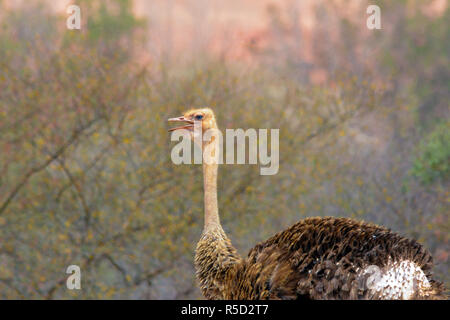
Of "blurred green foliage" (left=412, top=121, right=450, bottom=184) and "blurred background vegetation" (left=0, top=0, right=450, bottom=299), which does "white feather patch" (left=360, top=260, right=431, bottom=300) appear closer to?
"blurred background vegetation" (left=0, top=0, right=450, bottom=299)

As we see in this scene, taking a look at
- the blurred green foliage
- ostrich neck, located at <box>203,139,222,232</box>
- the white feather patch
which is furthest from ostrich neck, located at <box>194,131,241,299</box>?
the blurred green foliage

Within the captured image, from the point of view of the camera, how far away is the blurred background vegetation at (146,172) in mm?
12438

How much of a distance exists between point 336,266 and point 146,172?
813 centimetres

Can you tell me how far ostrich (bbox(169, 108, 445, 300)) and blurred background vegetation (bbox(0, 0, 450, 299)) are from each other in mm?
6828

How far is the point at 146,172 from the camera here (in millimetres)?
12547

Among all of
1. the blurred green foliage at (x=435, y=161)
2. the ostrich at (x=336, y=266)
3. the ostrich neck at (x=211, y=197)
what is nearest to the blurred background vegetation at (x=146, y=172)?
the blurred green foliage at (x=435, y=161)

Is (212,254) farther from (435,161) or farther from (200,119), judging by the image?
(435,161)

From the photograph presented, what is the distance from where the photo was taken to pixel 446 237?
1151 cm

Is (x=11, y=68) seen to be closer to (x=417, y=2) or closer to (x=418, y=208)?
(x=418, y=208)

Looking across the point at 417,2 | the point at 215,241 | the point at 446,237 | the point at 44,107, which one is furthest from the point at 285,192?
the point at 417,2

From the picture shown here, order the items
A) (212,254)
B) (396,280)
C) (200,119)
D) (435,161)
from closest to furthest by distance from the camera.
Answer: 1. (396,280)
2. (212,254)
3. (200,119)
4. (435,161)

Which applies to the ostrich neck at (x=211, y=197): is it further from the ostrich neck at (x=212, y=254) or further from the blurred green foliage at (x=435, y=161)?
the blurred green foliage at (x=435, y=161)

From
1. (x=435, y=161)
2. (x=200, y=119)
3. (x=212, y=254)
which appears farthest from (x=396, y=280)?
(x=435, y=161)

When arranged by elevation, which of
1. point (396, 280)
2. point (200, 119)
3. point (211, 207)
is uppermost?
point (200, 119)
